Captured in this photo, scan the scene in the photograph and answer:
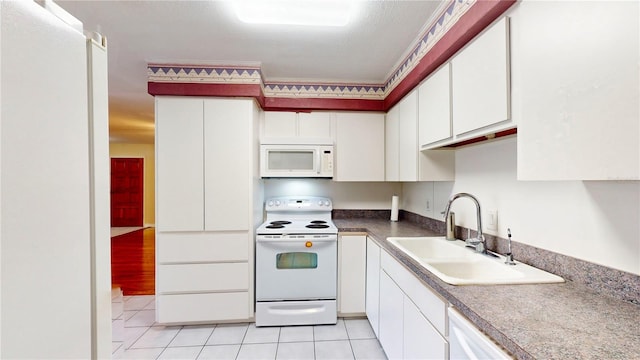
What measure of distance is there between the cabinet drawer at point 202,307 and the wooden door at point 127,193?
5667 millimetres

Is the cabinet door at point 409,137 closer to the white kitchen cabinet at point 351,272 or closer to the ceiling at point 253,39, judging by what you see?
the ceiling at point 253,39

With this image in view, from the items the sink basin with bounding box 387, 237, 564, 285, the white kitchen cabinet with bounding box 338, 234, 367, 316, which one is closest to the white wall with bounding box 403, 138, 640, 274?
the sink basin with bounding box 387, 237, 564, 285

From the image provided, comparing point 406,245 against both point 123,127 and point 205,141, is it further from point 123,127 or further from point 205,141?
point 123,127

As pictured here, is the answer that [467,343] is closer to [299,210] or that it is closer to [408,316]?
[408,316]

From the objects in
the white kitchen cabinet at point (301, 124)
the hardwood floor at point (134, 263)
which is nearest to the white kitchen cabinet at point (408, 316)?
the white kitchen cabinet at point (301, 124)

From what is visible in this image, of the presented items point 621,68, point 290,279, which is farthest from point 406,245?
point 621,68

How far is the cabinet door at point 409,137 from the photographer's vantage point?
205cm

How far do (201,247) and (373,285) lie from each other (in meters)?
1.44

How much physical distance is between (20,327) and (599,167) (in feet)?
3.98

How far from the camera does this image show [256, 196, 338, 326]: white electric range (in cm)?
235

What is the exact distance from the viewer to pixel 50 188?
437 millimetres

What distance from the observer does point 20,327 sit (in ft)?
1.26

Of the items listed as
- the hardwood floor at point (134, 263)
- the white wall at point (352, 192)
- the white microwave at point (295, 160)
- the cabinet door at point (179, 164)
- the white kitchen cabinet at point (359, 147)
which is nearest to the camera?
the cabinet door at point (179, 164)

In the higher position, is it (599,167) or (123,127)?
(123,127)
